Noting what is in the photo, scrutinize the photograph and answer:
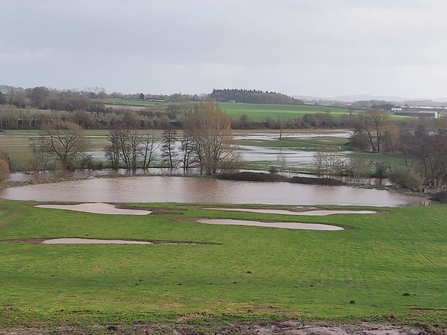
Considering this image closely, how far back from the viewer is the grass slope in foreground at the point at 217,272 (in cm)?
1320

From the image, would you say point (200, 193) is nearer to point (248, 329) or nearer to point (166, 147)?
point (166, 147)

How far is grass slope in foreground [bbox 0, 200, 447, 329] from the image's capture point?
13203 mm

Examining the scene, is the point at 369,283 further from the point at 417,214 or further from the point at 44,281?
the point at 417,214

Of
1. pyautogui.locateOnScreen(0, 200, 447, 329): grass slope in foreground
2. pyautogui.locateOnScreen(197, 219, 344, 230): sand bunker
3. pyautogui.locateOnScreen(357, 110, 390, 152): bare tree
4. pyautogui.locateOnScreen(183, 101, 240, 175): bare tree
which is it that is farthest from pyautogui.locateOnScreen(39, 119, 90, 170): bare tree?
pyautogui.locateOnScreen(357, 110, 390, 152): bare tree

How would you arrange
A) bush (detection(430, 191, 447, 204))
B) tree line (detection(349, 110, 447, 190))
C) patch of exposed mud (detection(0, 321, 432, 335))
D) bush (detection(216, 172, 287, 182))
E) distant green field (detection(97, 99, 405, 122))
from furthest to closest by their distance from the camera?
1. distant green field (detection(97, 99, 405, 122))
2. bush (detection(216, 172, 287, 182))
3. tree line (detection(349, 110, 447, 190))
4. bush (detection(430, 191, 447, 204))
5. patch of exposed mud (detection(0, 321, 432, 335))

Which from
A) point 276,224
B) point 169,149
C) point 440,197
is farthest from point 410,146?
point 276,224

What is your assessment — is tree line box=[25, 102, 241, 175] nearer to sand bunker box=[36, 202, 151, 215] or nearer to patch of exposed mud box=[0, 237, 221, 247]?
sand bunker box=[36, 202, 151, 215]

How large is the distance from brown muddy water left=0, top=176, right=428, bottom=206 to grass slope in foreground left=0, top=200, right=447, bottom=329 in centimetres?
1001

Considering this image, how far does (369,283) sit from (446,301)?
2943 millimetres

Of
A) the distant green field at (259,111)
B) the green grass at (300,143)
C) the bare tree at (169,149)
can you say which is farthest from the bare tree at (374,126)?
the distant green field at (259,111)

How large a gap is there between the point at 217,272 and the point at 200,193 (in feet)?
86.0

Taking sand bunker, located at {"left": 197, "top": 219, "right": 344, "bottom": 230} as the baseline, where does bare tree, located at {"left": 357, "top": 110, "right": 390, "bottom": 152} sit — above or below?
above

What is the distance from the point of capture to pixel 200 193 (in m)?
44.2

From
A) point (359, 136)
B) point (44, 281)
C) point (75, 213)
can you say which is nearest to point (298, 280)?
point (44, 281)
